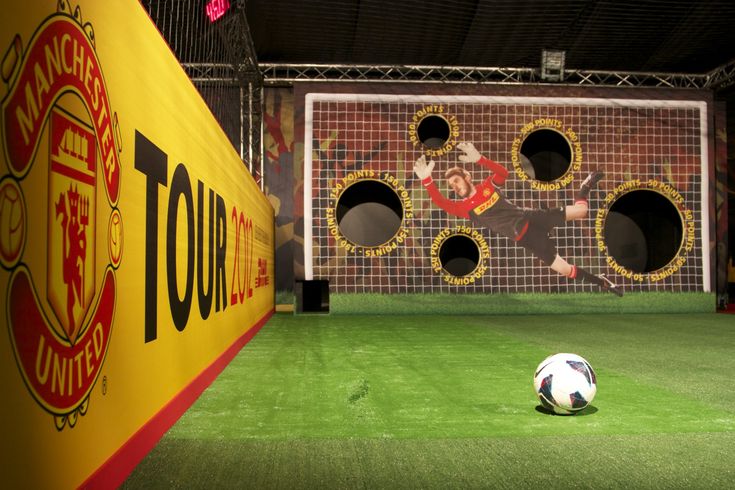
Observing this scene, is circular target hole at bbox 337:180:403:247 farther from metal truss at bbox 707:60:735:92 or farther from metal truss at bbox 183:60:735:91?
metal truss at bbox 707:60:735:92

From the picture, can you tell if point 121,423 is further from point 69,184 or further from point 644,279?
point 644,279

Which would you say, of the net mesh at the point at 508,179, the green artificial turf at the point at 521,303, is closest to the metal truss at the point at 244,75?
the net mesh at the point at 508,179

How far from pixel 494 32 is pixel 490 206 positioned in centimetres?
300

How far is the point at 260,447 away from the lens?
9.13 feet

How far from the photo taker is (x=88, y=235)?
6.68 ft

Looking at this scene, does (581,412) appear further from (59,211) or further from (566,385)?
(59,211)

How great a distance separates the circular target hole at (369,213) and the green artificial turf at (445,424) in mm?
4960

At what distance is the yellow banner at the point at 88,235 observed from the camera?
1.55m

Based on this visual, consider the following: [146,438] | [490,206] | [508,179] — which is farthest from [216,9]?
[508,179]

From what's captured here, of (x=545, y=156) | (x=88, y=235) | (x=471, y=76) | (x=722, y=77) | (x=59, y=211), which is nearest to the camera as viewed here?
(x=59, y=211)

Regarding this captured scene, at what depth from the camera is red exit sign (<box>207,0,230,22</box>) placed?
6648mm

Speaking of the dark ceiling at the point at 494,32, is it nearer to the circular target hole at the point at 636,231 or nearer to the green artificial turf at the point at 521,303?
the circular target hole at the point at 636,231

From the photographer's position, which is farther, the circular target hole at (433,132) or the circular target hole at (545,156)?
the circular target hole at (545,156)

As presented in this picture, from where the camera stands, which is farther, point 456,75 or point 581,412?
point 456,75
